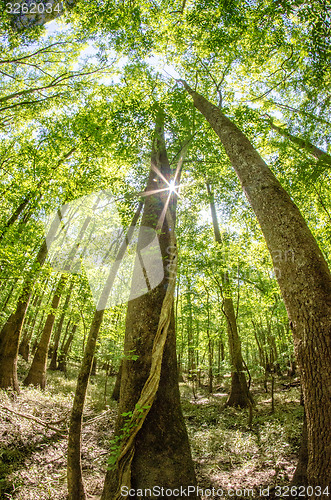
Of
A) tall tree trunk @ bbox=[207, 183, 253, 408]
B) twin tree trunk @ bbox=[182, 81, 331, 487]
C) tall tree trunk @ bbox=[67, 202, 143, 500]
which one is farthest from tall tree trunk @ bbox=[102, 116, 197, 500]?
tall tree trunk @ bbox=[207, 183, 253, 408]

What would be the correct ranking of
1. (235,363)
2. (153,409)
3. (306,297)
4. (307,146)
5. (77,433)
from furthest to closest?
(235,363)
(307,146)
(77,433)
(153,409)
(306,297)

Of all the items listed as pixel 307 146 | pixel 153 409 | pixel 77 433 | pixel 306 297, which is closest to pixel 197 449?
pixel 77 433

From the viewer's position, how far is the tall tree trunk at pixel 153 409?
105 inches

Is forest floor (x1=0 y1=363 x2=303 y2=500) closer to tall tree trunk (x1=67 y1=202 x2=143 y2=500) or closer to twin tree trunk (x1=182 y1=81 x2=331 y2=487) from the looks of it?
tall tree trunk (x1=67 y1=202 x2=143 y2=500)

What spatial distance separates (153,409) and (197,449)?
3978 millimetres

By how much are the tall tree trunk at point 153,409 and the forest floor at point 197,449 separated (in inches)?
64.2

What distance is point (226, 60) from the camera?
6234 millimetres

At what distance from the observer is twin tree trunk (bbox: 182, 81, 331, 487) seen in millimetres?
1766

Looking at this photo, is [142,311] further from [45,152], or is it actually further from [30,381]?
[30,381]

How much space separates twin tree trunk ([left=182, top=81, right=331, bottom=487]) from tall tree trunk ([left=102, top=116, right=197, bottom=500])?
159 centimetres

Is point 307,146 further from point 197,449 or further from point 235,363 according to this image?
point 235,363

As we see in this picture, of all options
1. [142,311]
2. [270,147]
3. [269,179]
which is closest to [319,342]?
[269,179]

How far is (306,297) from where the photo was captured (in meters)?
2.00

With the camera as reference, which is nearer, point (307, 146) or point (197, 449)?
point (307, 146)
